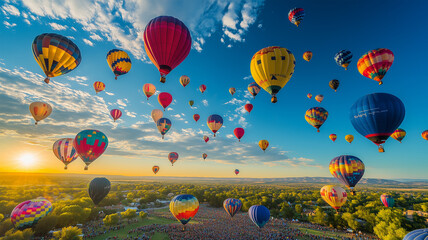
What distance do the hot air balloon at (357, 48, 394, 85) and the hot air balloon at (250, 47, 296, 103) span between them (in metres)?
9.08

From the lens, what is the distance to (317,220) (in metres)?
30.0

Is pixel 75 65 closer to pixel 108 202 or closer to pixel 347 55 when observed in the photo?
pixel 347 55

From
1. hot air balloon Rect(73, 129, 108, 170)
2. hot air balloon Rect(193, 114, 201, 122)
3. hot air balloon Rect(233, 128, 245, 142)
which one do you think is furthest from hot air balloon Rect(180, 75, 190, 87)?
hot air balloon Rect(73, 129, 108, 170)

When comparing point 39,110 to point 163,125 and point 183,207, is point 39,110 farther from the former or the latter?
point 183,207

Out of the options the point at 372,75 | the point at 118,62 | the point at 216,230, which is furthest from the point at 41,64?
the point at 372,75

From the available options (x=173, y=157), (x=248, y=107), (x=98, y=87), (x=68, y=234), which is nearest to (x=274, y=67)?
(x=248, y=107)

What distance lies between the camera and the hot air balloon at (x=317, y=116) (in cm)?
2283

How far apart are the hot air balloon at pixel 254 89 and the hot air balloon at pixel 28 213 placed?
29.0 meters

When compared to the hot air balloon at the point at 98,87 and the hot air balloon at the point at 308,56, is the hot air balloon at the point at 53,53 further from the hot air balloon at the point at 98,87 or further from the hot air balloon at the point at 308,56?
the hot air balloon at the point at 308,56

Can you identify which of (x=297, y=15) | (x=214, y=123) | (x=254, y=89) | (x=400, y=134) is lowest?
(x=400, y=134)

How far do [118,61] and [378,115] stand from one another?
82.1ft

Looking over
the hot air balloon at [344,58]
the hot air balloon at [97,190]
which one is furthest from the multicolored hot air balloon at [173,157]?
the hot air balloon at [344,58]

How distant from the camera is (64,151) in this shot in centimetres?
2180

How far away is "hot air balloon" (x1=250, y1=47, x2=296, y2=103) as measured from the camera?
13930 millimetres
